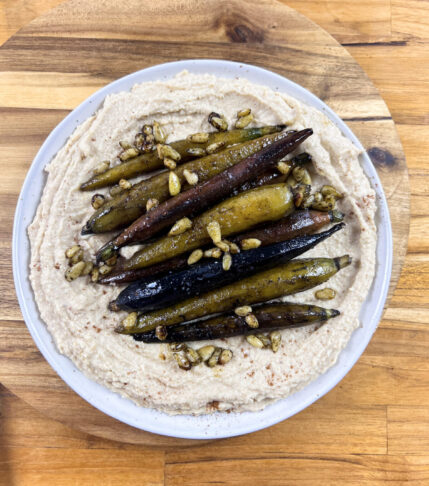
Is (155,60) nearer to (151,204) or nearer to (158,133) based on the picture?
(158,133)

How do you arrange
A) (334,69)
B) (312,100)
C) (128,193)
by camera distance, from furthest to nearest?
(334,69) < (312,100) < (128,193)

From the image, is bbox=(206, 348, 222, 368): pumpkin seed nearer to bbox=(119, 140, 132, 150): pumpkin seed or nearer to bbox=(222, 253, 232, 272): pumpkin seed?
bbox=(222, 253, 232, 272): pumpkin seed

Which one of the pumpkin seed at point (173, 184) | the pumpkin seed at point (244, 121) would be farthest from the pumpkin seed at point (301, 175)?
the pumpkin seed at point (173, 184)

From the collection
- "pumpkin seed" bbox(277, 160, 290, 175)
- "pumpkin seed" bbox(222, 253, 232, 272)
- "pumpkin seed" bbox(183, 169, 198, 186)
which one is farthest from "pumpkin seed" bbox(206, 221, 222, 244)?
"pumpkin seed" bbox(277, 160, 290, 175)

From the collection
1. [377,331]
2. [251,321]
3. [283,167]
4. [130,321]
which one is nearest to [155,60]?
[283,167]

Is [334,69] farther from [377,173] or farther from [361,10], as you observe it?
[377,173]

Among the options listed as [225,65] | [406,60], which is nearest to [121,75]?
[225,65]
